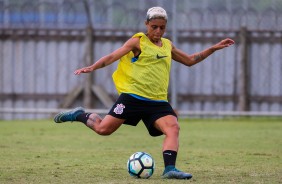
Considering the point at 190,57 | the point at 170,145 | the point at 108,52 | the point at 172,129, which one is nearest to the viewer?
the point at 170,145

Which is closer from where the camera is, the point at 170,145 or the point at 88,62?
the point at 170,145

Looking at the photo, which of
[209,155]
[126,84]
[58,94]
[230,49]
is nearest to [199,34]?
[230,49]

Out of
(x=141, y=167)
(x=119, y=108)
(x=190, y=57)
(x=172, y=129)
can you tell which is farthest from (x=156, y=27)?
(x=141, y=167)

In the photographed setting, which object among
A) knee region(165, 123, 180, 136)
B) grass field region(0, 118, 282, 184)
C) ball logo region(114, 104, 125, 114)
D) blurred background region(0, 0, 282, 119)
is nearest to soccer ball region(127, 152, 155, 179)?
grass field region(0, 118, 282, 184)

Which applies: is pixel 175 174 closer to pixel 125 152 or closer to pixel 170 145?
pixel 170 145

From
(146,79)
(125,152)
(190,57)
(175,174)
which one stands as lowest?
(125,152)

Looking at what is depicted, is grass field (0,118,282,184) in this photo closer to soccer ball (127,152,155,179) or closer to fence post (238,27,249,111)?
soccer ball (127,152,155,179)

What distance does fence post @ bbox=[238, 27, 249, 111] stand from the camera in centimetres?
2025

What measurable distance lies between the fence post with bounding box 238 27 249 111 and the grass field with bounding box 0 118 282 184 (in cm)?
103

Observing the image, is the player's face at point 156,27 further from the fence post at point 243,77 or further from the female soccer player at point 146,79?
the fence post at point 243,77

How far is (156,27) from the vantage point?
930cm

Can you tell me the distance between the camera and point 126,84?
31.0ft

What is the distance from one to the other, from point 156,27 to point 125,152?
11.6 feet

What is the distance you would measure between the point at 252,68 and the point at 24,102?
5704mm
